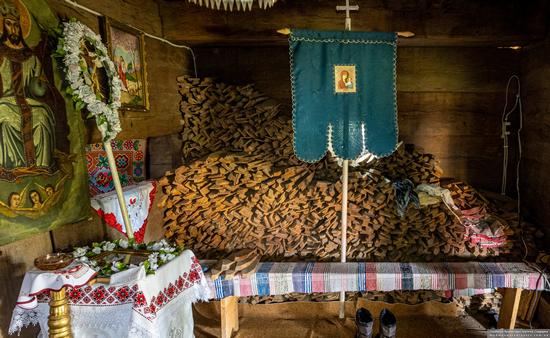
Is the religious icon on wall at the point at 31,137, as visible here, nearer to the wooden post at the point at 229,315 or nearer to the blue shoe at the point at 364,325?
the wooden post at the point at 229,315

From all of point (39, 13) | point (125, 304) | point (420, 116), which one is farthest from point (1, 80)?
point (420, 116)

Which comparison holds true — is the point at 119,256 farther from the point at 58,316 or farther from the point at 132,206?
the point at 132,206

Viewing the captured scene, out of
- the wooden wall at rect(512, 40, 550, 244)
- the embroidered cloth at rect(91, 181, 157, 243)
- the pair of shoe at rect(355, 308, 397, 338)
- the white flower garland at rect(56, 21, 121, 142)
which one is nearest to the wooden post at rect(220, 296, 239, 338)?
the embroidered cloth at rect(91, 181, 157, 243)

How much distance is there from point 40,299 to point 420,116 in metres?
3.90

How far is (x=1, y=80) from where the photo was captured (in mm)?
1683

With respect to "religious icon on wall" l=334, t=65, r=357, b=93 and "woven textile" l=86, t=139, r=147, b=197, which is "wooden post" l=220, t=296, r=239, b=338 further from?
"religious icon on wall" l=334, t=65, r=357, b=93

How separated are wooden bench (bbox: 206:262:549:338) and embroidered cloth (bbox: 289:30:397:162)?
1092mm

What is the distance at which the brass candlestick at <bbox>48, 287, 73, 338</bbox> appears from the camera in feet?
5.73

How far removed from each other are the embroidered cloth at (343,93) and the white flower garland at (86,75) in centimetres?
139

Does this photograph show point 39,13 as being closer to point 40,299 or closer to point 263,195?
point 40,299

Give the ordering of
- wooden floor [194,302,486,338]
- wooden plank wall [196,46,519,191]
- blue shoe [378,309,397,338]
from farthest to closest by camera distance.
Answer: wooden plank wall [196,46,519,191], wooden floor [194,302,486,338], blue shoe [378,309,397,338]

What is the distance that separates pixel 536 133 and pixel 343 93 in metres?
2.20

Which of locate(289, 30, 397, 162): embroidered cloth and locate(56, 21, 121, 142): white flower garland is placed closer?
locate(56, 21, 121, 142): white flower garland

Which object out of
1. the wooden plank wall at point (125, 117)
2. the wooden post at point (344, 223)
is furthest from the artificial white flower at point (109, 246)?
the wooden post at point (344, 223)
